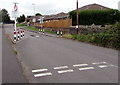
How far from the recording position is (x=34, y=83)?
5.59 meters

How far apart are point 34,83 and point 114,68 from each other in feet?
11.4

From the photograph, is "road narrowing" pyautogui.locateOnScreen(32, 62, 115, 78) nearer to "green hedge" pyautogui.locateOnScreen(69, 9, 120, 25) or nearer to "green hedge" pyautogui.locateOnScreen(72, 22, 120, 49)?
"green hedge" pyautogui.locateOnScreen(72, 22, 120, 49)

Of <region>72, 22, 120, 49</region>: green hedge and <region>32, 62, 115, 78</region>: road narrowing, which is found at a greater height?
<region>72, 22, 120, 49</region>: green hedge

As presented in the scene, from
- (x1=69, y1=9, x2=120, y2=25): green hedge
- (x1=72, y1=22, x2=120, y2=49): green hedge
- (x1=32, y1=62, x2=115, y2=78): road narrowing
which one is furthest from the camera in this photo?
(x1=69, y1=9, x2=120, y2=25): green hedge

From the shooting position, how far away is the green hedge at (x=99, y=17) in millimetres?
29312

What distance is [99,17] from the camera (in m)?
30.0

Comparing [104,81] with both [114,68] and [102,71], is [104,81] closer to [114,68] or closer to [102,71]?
[102,71]

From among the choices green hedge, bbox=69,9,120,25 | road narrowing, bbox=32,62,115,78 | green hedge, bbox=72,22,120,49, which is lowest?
road narrowing, bbox=32,62,115,78

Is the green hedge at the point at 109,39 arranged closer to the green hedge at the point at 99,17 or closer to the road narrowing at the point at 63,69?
the road narrowing at the point at 63,69

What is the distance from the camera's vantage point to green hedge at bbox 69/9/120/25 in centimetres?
2931

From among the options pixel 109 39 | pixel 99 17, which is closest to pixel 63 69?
pixel 109 39

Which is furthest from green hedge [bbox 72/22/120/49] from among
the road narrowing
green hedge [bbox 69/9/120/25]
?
green hedge [bbox 69/9/120/25]

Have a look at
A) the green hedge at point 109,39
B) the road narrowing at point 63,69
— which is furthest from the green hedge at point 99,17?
the road narrowing at point 63,69

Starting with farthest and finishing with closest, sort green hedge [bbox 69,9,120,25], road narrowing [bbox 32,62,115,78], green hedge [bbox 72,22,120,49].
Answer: green hedge [bbox 69,9,120,25] < green hedge [bbox 72,22,120,49] < road narrowing [bbox 32,62,115,78]
